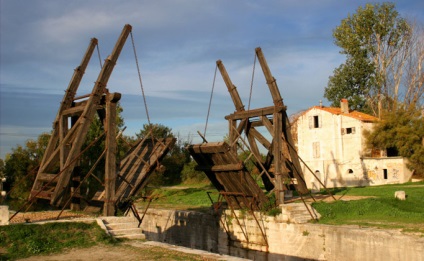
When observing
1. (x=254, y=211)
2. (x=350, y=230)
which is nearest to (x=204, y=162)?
(x=254, y=211)

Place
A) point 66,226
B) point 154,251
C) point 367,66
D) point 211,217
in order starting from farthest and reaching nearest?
point 367,66
point 211,217
point 66,226
point 154,251

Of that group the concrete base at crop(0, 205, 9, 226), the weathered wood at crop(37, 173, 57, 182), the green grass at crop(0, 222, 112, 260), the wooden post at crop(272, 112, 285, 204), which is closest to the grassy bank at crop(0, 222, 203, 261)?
the green grass at crop(0, 222, 112, 260)

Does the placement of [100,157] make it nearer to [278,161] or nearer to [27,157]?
[278,161]

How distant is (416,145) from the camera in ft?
111

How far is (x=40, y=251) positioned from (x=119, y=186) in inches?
177

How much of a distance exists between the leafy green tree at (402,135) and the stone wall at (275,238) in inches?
796

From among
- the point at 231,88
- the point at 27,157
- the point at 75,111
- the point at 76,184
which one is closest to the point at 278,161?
the point at 231,88

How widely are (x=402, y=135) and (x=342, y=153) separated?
4.74 m

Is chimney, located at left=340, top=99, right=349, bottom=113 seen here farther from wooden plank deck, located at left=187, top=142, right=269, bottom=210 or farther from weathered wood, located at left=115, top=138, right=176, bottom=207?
weathered wood, located at left=115, top=138, right=176, bottom=207

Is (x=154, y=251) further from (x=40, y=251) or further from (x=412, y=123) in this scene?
(x=412, y=123)

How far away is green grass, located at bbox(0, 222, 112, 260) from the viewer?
35.1 feet

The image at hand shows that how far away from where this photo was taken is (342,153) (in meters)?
37.0

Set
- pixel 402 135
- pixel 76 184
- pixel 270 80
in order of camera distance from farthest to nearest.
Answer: pixel 402 135
pixel 270 80
pixel 76 184

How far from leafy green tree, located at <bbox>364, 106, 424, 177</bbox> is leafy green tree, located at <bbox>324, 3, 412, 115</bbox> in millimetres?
4296
